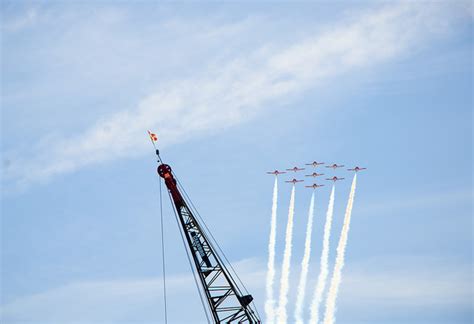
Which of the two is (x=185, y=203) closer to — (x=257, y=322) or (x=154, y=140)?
(x=154, y=140)

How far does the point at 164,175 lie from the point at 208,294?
78.0ft

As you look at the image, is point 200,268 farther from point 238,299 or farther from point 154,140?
point 154,140

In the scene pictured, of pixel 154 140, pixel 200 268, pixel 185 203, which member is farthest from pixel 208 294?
pixel 154 140

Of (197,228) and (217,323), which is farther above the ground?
(197,228)

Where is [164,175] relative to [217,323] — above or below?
above

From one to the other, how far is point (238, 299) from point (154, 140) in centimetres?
3370

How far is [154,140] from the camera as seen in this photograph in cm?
17650

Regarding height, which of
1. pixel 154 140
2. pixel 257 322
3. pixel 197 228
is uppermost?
pixel 154 140

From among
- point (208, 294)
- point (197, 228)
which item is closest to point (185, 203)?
point (197, 228)

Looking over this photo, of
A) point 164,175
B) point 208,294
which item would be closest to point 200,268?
point 208,294

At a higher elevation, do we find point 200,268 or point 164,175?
point 164,175

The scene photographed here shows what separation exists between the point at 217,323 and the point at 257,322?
7486mm

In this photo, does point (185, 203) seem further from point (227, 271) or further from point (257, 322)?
point (257, 322)

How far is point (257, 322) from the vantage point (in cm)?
17525
